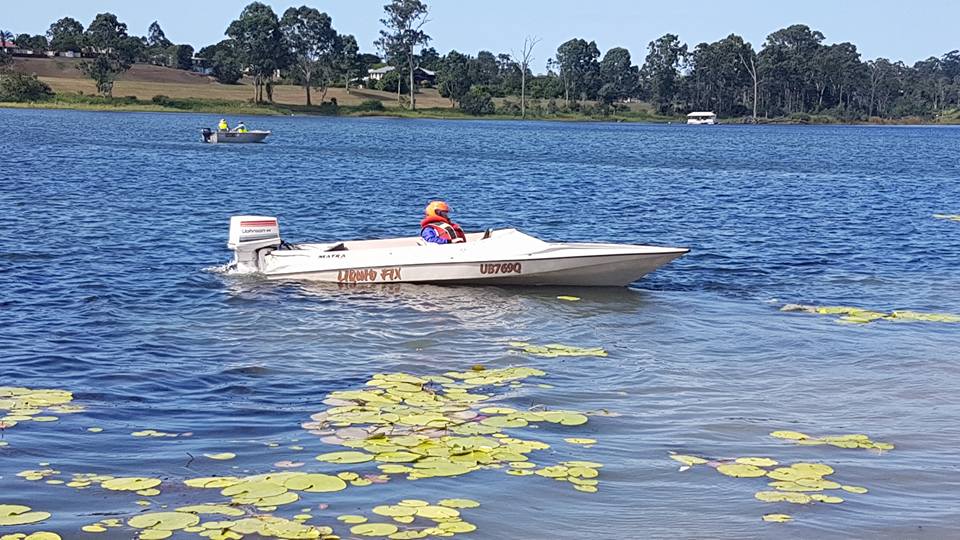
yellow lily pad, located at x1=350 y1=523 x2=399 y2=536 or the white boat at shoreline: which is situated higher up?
the white boat at shoreline

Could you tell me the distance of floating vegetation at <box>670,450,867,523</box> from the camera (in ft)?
30.3

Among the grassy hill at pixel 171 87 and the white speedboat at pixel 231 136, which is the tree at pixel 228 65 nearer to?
the grassy hill at pixel 171 87

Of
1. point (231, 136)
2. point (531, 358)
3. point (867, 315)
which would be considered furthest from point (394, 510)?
point (231, 136)

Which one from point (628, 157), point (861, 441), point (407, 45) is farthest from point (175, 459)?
point (407, 45)

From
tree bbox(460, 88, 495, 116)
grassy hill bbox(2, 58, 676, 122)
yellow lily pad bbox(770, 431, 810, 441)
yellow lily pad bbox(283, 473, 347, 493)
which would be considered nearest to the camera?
yellow lily pad bbox(283, 473, 347, 493)

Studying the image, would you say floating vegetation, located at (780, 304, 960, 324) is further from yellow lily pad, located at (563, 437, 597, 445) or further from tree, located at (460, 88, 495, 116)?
tree, located at (460, 88, 495, 116)

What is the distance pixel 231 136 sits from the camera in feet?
270

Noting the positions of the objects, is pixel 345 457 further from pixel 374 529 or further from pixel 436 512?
pixel 374 529

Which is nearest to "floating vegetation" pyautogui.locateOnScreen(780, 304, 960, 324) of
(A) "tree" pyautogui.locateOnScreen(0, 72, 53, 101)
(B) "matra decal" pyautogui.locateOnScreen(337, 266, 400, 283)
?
(B) "matra decal" pyautogui.locateOnScreen(337, 266, 400, 283)

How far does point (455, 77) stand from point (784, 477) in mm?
168330

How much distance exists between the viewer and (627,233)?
3269cm

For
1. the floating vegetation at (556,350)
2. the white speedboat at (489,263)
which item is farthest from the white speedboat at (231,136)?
the floating vegetation at (556,350)

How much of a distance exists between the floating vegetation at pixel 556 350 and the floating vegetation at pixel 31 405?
5.91m

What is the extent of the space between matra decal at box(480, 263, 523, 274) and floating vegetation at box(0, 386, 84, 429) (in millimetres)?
9116
